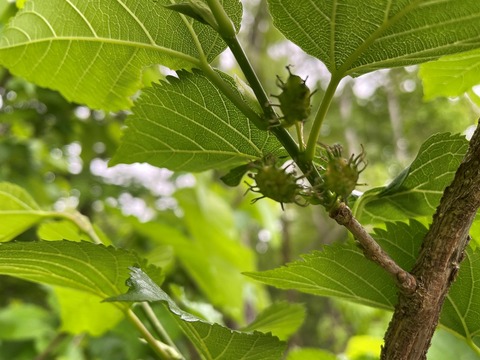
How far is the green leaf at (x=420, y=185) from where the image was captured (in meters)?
0.45

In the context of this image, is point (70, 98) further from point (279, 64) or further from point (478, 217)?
point (279, 64)

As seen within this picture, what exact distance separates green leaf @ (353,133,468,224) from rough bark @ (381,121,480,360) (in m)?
0.04

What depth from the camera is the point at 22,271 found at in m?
0.49

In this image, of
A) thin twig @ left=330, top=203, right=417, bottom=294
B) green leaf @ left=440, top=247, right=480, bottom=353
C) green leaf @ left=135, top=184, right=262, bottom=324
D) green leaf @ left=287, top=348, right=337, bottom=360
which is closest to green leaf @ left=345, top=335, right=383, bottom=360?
green leaf @ left=287, top=348, right=337, bottom=360

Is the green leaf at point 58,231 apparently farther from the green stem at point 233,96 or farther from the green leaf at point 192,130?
the green stem at point 233,96

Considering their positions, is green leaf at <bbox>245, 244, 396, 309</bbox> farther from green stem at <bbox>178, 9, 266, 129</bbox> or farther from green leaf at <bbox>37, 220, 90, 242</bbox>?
green leaf at <bbox>37, 220, 90, 242</bbox>

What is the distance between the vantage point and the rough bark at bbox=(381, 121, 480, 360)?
40 cm

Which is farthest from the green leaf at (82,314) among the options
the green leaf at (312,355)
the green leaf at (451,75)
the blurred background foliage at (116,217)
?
the green leaf at (451,75)

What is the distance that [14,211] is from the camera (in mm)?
709

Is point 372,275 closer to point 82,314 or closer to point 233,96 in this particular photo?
point 233,96

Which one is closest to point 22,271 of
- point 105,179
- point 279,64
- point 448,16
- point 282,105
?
point 282,105

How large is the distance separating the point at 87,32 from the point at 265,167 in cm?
20

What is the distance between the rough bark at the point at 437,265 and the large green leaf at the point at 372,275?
4cm

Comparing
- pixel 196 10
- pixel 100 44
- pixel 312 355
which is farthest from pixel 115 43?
pixel 312 355
